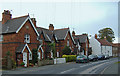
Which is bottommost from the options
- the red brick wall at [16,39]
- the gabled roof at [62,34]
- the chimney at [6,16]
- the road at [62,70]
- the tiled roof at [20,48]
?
the road at [62,70]

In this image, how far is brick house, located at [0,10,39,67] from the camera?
25.3m

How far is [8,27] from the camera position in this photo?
A: 89.4 feet

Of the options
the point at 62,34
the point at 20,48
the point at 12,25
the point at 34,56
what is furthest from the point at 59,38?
the point at 20,48

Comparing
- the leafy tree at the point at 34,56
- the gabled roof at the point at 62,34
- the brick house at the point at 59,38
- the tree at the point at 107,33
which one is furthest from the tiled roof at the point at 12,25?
the tree at the point at 107,33

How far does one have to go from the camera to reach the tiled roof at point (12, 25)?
85.8 feet

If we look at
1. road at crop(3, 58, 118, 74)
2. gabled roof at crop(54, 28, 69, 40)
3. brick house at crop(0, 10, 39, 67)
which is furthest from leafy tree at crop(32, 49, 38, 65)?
gabled roof at crop(54, 28, 69, 40)

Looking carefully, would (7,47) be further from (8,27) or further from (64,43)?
(64,43)

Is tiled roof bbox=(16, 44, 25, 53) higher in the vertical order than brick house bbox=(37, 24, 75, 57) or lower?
lower

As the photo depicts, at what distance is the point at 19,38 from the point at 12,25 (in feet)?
9.76

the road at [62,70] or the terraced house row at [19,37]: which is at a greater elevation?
the terraced house row at [19,37]

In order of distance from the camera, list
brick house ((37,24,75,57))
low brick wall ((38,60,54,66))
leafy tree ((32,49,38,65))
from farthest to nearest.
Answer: brick house ((37,24,75,57)), leafy tree ((32,49,38,65)), low brick wall ((38,60,54,66))

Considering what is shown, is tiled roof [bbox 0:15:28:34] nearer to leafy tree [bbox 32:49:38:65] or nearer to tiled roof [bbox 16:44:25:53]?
tiled roof [bbox 16:44:25:53]

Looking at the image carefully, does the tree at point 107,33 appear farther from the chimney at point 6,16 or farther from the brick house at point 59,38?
the chimney at point 6,16

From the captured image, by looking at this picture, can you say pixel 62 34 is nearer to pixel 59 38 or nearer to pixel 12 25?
pixel 59 38
